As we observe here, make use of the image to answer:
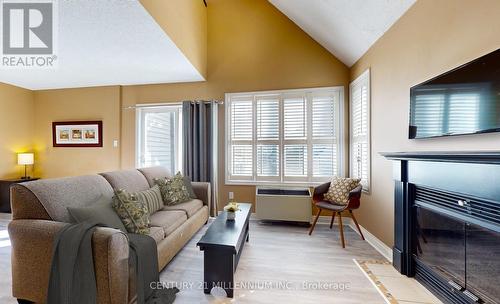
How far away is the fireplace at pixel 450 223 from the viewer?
1395mm

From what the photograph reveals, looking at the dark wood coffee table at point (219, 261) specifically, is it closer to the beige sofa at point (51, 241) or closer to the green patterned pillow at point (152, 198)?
the beige sofa at point (51, 241)

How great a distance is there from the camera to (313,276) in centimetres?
212

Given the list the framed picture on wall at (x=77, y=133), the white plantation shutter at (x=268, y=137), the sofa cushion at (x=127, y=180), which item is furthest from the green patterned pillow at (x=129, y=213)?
the framed picture on wall at (x=77, y=133)

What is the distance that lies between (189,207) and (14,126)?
4.24 m

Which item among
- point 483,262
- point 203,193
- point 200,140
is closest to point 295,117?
point 200,140

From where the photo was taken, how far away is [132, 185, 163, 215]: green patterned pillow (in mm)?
2482

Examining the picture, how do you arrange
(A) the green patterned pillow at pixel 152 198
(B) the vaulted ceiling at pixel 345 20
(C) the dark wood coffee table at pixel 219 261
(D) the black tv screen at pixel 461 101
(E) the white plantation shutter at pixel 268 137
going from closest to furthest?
(D) the black tv screen at pixel 461 101, (C) the dark wood coffee table at pixel 219 261, (B) the vaulted ceiling at pixel 345 20, (A) the green patterned pillow at pixel 152 198, (E) the white plantation shutter at pixel 268 137

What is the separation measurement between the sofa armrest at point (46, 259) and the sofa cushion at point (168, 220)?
28.0 inches

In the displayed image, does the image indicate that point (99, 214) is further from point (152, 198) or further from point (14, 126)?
point (14, 126)

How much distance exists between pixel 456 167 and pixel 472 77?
0.61 metres

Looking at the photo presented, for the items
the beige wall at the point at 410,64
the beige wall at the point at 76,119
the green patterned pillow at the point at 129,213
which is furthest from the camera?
the beige wall at the point at 76,119

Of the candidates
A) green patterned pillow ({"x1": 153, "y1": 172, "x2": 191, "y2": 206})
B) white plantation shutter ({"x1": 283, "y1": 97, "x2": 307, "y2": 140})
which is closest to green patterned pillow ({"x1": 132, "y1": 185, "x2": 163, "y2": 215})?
green patterned pillow ({"x1": 153, "y1": 172, "x2": 191, "y2": 206})

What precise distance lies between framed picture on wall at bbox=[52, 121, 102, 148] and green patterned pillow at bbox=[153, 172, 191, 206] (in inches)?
90.5

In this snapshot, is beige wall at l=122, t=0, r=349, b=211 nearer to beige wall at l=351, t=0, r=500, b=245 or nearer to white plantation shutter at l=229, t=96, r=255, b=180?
white plantation shutter at l=229, t=96, r=255, b=180
